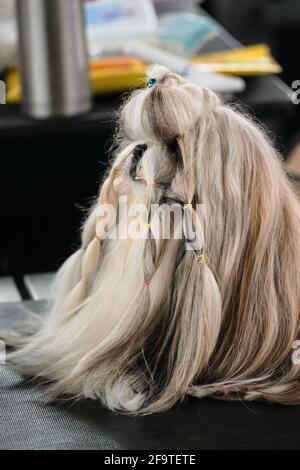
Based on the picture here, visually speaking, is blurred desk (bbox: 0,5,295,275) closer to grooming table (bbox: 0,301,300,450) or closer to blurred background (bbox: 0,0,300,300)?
blurred background (bbox: 0,0,300,300)

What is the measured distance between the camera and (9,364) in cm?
126

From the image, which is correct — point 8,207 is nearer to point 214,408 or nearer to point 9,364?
point 9,364

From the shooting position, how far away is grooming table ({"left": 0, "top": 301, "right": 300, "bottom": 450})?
1.07m

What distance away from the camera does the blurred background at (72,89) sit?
74.7 inches

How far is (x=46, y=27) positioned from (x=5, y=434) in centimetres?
97

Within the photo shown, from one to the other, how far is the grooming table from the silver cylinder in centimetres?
87

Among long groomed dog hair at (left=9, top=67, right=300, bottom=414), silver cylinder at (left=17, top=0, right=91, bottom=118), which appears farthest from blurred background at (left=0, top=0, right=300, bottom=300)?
long groomed dog hair at (left=9, top=67, right=300, bottom=414)

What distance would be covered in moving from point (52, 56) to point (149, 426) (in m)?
0.96

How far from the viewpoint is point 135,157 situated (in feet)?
3.84

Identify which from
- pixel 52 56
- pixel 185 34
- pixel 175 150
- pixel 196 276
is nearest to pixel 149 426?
pixel 196 276

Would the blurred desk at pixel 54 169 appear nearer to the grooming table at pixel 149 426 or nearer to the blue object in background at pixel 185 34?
the blue object in background at pixel 185 34

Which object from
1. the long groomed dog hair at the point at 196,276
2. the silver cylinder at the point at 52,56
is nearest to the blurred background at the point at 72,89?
the silver cylinder at the point at 52,56

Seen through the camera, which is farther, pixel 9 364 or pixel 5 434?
pixel 9 364

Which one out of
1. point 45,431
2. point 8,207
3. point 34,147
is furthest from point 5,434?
point 34,147
